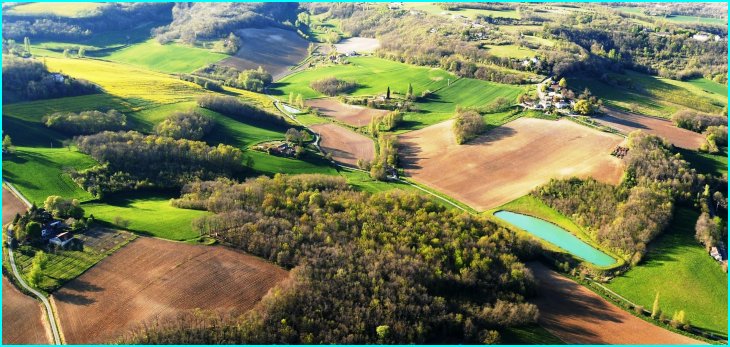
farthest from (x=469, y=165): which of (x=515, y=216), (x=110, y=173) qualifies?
(x=110, y=173)

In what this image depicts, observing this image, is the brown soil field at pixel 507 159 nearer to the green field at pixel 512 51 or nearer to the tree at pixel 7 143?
the green field at pixel 512 51

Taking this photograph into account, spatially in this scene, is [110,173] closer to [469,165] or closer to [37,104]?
[37,104]

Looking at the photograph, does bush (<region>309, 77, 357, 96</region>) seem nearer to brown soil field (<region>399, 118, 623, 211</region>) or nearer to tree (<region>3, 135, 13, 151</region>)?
brown soil field (<region>399, 118, 623, 211</region>)

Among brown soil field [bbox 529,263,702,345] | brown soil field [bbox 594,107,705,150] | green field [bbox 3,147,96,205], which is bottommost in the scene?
brown soil field [bbox 529,263,702,345]

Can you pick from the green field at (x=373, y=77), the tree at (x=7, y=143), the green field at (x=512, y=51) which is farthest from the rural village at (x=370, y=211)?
the green field at (x=373, y=77)


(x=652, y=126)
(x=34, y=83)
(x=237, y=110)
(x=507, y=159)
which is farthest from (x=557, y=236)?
(x=34, y=83)

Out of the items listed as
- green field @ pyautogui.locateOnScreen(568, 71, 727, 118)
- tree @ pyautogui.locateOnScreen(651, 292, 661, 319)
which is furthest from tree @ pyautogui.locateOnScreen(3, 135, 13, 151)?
green field @ pyautogui.locateOnScreen(568, 71, 727, 118)
